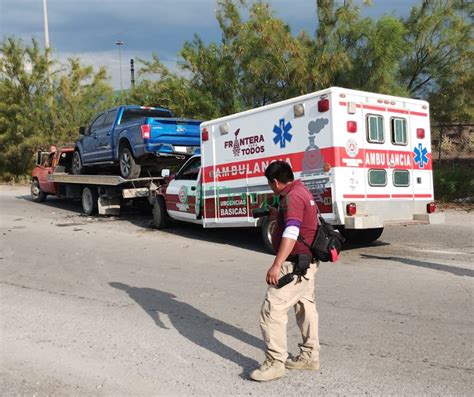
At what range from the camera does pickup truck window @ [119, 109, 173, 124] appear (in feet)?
45.0

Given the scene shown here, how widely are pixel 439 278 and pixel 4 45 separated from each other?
26.7 m

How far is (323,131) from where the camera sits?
842 cm

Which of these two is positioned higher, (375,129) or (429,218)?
(375,129)

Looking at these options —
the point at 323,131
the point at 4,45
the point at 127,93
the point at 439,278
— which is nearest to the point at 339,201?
the point at 323,131

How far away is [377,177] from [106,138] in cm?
786

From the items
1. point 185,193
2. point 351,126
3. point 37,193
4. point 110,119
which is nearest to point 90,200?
Result: point 110,119

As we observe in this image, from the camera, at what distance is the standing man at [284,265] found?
3826mm

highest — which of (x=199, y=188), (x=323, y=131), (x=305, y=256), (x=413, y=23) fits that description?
(x=413, y=23)

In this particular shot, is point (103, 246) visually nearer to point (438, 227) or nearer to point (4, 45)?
point (438, 227)

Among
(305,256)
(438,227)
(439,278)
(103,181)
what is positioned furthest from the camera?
(103,181)

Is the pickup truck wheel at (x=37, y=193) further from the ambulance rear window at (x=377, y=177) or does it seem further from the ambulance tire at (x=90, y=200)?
the ambulance rear window at (x=377, y=177)

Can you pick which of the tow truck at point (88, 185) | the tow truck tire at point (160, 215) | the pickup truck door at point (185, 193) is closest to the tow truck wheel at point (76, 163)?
the tow truck at point (88, 185)

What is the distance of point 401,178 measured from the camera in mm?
9289

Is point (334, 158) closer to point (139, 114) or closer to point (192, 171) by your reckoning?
point (192, 171)
